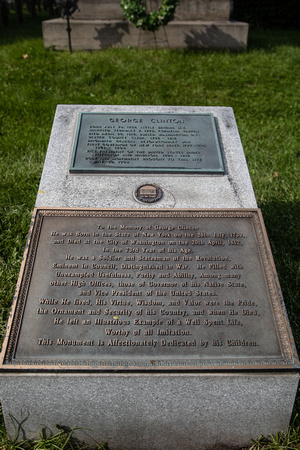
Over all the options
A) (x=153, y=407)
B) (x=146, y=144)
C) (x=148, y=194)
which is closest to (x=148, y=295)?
(x=153, y=407)

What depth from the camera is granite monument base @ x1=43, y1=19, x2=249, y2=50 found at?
286 inches

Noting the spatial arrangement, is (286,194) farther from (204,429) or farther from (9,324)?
(9,324)

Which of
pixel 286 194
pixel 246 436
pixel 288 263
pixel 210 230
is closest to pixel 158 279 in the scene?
pixel 210 230

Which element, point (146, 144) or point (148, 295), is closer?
point (148, 295)

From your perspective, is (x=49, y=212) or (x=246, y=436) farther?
(x=49, y=212)

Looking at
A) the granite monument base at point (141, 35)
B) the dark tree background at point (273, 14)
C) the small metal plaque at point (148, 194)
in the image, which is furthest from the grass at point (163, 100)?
the dark tree background at point (273, 14)

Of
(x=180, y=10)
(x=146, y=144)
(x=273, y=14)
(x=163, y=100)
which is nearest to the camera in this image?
(x=146, y=144)

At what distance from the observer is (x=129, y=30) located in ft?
24.0

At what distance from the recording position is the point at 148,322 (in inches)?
90.9

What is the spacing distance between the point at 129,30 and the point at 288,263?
19.0 ft

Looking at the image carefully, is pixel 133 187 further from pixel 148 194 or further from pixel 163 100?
pixel 163 100

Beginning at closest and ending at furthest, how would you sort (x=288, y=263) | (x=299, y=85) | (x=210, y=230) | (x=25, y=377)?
(x=25, y=377)
(x=210, y=230)
(x=288, y=263)
(x=299, y=85)

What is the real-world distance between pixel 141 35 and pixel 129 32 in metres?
0.24

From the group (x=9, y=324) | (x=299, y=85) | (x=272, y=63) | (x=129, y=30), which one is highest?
(x=129, y=30)
